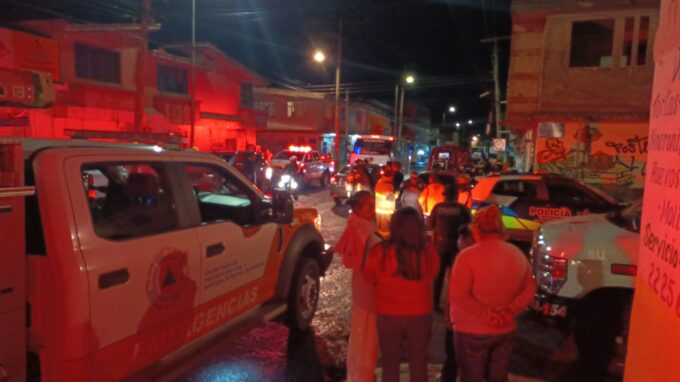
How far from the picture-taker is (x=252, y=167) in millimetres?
17688

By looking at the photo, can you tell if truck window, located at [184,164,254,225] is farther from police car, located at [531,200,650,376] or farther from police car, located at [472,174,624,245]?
police car, located at [472,174,624,245]

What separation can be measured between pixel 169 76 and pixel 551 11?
61.8ft

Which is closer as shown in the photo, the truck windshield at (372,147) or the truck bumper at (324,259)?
the truck bumper at (324,259)

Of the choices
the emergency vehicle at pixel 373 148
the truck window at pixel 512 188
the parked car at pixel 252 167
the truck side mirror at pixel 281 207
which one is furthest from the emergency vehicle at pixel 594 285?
the emergency vehicle at pixel 373 148

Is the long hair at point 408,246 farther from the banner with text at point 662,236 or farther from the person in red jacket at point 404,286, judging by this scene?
the banner with text at point 662,236

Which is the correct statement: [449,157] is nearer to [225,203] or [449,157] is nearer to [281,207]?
[225,203]

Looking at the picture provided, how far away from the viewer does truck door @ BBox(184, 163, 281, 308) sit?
12.5 feet

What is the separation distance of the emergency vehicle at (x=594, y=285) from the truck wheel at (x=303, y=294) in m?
2.25

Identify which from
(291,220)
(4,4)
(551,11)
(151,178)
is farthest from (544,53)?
(4,4)

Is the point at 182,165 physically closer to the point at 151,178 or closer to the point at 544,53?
the point at 151,178

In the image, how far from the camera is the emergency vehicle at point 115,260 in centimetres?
265

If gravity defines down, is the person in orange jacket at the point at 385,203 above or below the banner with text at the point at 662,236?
below

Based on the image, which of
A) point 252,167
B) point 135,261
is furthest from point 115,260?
point 252,167

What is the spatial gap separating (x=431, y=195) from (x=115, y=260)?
5618 mm
